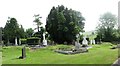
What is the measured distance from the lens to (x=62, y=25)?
66.2 meters

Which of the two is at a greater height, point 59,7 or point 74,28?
point 59,7

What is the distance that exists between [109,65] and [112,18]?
85.8 m

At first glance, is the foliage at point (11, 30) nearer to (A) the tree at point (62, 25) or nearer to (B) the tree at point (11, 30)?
(B) the tree at point (11, 30)

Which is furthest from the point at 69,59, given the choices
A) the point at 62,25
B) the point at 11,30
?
the point at 11,30

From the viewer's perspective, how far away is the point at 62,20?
65.8 m

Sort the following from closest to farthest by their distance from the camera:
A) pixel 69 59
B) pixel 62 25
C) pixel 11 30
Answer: pixel 69 59, pixel 62 25, pixel 11 30

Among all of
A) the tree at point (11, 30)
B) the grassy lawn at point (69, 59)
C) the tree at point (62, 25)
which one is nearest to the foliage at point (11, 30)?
the tree at point (11, 30)

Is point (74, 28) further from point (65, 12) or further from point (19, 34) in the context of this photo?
point (19, 34)

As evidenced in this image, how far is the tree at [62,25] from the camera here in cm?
6600

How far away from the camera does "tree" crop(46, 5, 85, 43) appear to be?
66.0m

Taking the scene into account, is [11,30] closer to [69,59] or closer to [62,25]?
[62,25]

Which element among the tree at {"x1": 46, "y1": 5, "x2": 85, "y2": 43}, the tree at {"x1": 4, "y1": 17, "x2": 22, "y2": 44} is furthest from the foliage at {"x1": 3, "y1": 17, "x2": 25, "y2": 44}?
the tree at {"x1": 46, "y1": 5, "x2": 85, "y2": 43}

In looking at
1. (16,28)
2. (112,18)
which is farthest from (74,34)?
(112,18)

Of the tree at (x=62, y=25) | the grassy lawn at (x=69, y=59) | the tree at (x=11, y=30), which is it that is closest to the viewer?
the grassy lawn at (x=69, y=59)
